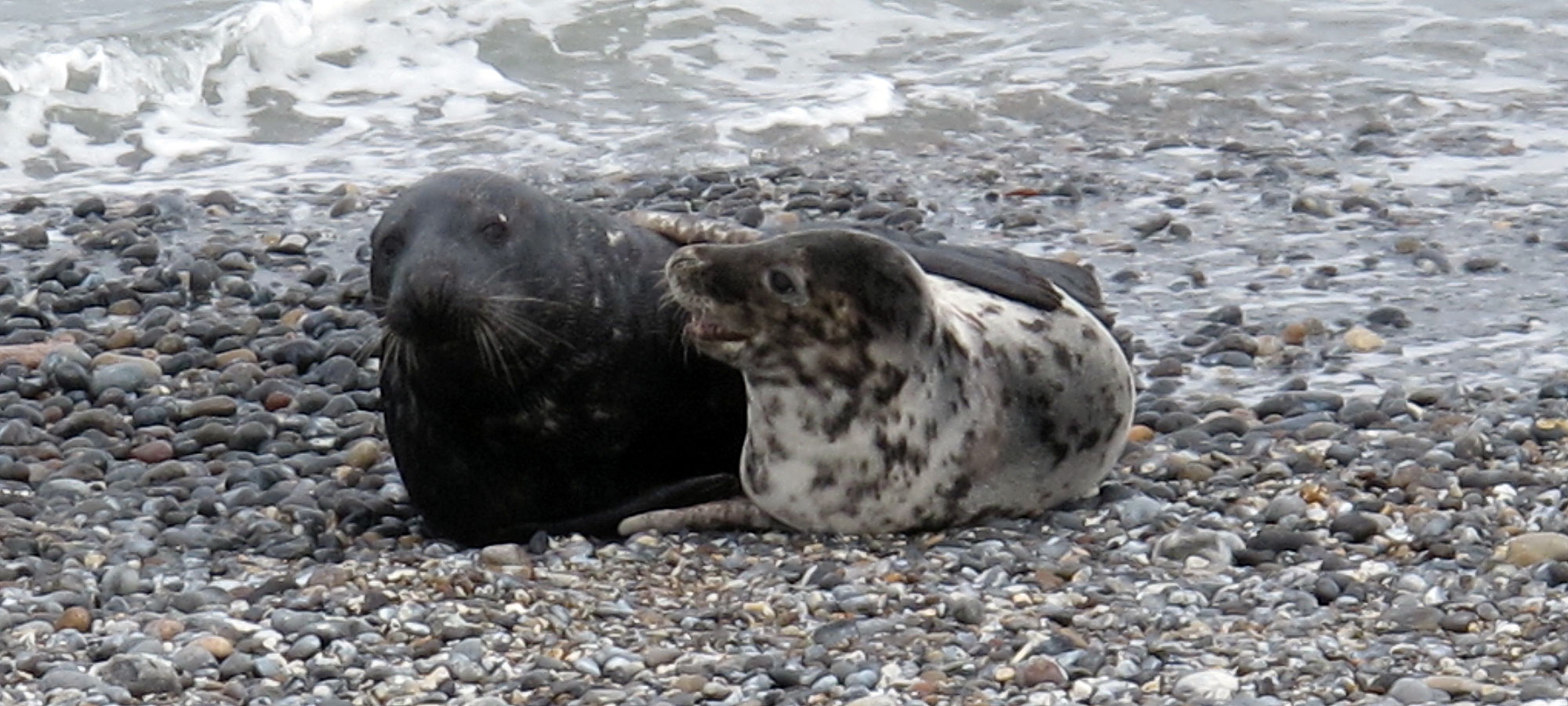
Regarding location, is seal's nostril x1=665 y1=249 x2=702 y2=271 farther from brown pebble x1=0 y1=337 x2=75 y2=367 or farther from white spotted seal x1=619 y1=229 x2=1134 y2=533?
brown pebble x1=0 y1=337 x2=75 y2=367

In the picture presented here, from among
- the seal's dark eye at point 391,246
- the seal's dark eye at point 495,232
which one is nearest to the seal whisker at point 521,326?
the seal's dark eye at point 495,232

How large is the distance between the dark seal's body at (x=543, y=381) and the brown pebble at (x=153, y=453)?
85 cm

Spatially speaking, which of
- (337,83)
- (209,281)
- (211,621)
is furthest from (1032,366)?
(337,83)

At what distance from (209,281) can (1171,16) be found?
843 cm

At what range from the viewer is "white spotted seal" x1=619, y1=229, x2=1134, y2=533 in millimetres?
5609

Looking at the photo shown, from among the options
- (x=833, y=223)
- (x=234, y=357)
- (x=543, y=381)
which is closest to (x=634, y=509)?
(x=543, y=381)

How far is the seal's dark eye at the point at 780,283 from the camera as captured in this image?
563cm

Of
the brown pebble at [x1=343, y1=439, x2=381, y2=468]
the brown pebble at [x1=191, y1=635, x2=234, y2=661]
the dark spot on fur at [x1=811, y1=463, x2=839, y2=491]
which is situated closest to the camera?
the brown pebble at [x1=191, y1=635, x2=234, y2=661]

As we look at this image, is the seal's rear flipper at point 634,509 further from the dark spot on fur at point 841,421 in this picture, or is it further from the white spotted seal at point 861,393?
the dark spot on fur at point 841,421

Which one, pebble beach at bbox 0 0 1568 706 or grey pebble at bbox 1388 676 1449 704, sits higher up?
grey pebble at bbox 1388 676 1449 704

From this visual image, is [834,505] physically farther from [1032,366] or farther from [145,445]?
[145,445]

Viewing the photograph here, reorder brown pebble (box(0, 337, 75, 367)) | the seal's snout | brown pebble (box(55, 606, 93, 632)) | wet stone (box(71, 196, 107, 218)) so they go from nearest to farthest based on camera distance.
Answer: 1. brown pebble (box(55, 606, 93, 632))
2. the seal's snout
3. brown pebble (box(0, 337, 75, 367))
4. wet stone (box(71, 196, 107, 218))

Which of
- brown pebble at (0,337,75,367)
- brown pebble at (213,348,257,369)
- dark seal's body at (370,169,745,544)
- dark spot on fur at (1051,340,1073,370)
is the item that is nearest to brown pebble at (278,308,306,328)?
brown pebble at (213,348,257,369)

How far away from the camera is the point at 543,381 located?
5.77 meters
